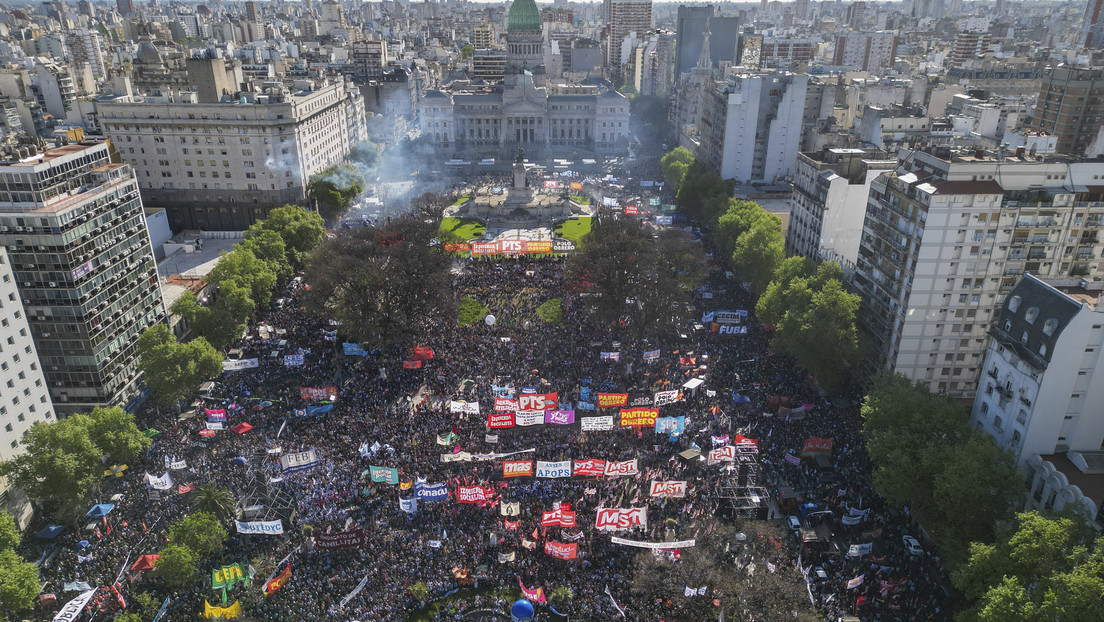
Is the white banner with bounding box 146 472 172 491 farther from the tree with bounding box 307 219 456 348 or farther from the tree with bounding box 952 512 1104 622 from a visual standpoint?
the tree with bounding box 952 512 1104 622

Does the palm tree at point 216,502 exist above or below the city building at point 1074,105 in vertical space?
below

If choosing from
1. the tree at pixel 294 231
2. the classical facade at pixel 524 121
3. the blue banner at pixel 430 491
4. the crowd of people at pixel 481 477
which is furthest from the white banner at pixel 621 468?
the classical facade at pixel 524 121

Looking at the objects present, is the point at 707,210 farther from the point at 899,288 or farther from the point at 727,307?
the point at 899,288

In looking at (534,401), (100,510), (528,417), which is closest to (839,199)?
(534,401)

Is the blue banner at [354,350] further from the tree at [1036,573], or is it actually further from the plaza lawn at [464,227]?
the tree at [1036,573]

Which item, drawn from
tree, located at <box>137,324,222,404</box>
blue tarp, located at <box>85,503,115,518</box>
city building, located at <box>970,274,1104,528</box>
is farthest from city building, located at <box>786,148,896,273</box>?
blue tarp, located at <box>85,503,115,518</box>
